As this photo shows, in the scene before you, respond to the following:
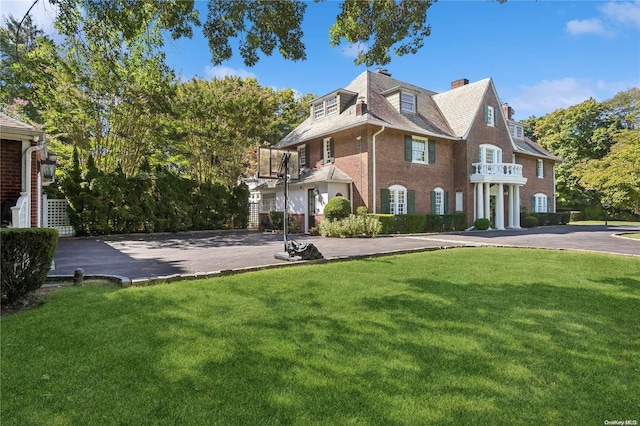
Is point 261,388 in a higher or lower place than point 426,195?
lower

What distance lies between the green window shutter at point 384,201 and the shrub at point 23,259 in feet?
50.4

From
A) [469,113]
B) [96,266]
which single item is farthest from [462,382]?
[469,113]

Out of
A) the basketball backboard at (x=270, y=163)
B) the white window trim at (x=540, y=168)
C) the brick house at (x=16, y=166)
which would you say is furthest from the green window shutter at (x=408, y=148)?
the brick house at (x=16, y=166)

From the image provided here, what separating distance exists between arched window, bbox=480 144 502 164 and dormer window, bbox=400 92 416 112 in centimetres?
547

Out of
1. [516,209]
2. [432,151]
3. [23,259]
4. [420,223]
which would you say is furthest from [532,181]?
[23,259]

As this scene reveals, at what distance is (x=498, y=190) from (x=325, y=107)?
1245cm

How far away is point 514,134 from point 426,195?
14380mm

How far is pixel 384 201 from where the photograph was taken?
1880cm

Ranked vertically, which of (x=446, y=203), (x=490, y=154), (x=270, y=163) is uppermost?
(x=490, y=154)

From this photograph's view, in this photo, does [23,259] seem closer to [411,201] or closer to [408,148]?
[411,201]

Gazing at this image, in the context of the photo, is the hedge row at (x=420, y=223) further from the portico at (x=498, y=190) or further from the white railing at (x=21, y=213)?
the white railing at (x=21, y=213)

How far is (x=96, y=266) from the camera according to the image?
26.6 ft

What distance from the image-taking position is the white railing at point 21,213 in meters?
6.88

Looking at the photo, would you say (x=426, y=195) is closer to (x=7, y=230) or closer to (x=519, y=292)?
(x=519, y=292)
